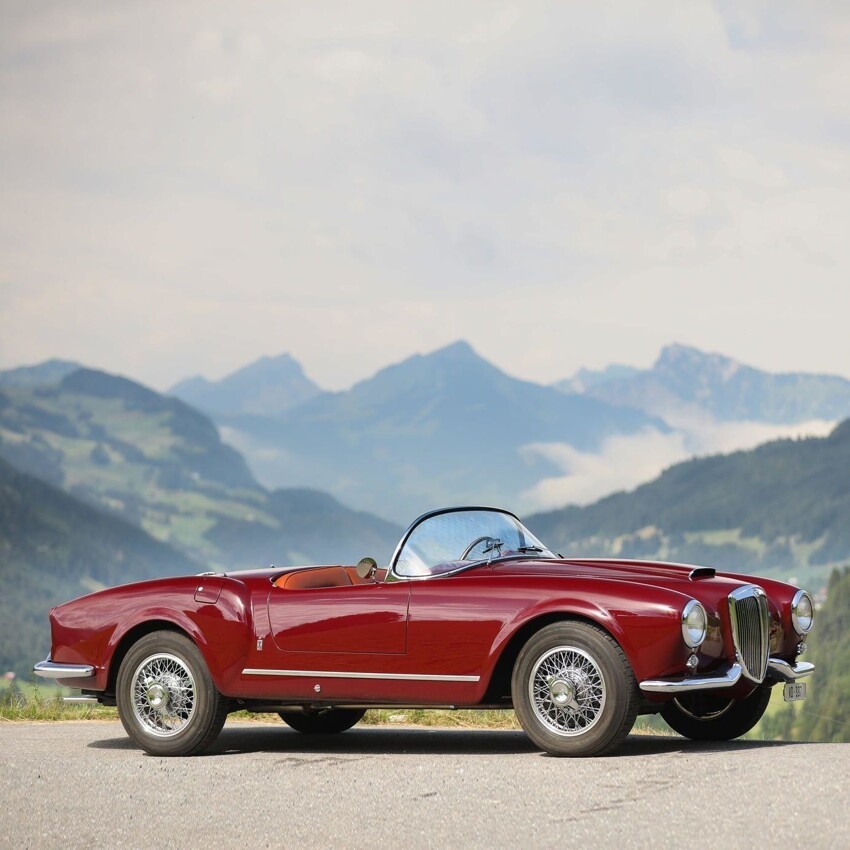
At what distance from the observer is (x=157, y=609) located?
9617 mm

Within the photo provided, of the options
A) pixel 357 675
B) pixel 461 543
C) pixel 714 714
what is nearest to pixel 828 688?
pixel 714 714

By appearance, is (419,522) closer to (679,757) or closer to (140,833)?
(679,757)

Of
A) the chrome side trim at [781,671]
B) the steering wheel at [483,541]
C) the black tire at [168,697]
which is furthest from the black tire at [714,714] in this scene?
the black tire at [168,697]

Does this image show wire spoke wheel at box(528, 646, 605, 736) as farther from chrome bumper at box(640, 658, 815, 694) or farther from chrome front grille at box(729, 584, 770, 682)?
chrome front grille at box(729, 584, 770, 682)

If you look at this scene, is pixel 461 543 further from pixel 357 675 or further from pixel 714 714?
pixel 714 714

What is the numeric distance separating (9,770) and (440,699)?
257cm

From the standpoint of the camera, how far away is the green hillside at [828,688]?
136m

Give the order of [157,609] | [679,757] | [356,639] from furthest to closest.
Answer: [157,609]
[356,639]
[679,757]

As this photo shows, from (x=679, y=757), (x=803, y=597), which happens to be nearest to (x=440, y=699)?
(x=679, y=757)

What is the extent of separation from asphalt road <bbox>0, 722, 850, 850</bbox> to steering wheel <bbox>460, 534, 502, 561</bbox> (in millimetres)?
1273

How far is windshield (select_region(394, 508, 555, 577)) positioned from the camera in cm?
917

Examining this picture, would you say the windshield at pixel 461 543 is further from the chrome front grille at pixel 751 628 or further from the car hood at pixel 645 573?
the chrome front grille at pixel 751 628

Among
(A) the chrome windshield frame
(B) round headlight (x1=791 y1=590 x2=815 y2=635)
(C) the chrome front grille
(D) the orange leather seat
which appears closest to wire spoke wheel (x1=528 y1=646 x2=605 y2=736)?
(C) the chrome front grille

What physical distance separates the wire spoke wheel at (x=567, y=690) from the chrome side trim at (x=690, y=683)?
291 millimetres
